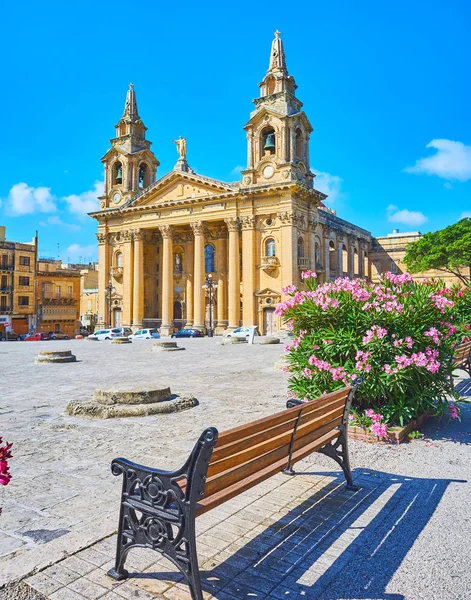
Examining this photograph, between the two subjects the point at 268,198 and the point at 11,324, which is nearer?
the point at 268,198

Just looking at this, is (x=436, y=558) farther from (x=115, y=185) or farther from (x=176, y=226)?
(x=115, y=185)

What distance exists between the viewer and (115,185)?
47.6 meters

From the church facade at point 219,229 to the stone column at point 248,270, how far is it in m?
0.08

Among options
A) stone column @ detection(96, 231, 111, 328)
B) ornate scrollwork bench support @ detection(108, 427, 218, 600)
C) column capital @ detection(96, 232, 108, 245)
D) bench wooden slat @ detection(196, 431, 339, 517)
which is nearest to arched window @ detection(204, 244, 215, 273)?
stone column @ detection(96, 231, 111, 328)

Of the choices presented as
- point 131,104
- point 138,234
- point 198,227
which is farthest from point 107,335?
point 131,104

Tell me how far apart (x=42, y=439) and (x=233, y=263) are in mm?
34222

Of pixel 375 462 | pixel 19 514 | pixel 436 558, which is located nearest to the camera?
pixel 436 558

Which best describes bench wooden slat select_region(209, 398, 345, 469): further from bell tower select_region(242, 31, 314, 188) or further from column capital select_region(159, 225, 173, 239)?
column capital select_region(159, 225, 173, 239)

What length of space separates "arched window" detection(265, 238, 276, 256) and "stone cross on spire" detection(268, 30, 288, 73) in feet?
47.0

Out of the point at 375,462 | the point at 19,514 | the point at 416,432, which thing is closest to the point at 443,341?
the point at 416,432

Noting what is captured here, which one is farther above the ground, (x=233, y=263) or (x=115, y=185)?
(x=115, y=185)

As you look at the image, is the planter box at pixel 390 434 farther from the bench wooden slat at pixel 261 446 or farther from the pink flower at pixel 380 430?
the bench wooden slat at pixel 261 446

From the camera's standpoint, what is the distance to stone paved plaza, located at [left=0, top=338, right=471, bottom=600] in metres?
2.74

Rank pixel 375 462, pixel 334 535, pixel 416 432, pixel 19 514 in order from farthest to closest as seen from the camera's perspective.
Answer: pixel 416 432
pixel 375 462
pixel 19 514
pixel 334 535
